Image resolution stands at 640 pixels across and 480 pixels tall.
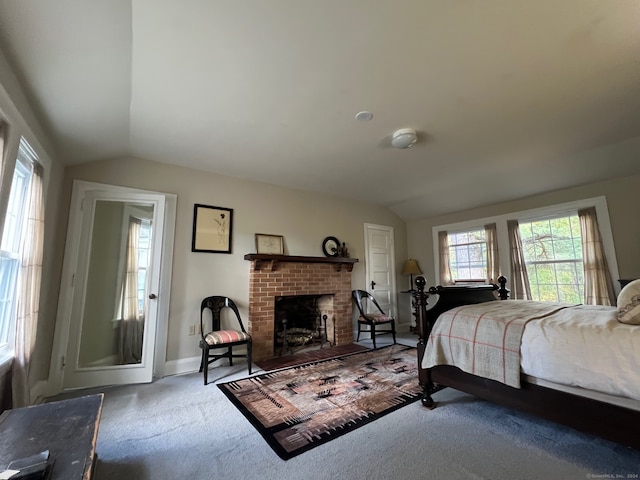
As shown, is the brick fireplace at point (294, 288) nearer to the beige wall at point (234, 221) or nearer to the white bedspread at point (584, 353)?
the beige wall at point (234, 221)

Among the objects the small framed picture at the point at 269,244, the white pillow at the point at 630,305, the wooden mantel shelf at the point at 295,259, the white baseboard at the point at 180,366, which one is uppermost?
the small framed picture at the point at 269,244

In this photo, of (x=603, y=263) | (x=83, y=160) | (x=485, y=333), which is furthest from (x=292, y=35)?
(x=603, y=263)

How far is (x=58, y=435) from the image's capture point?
3.98ft

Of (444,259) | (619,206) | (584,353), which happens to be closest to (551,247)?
(619,206)

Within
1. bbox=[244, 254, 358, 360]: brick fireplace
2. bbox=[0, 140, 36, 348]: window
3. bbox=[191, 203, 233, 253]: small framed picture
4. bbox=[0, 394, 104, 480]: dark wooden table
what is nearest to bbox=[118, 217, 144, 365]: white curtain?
bbox=[191, 203, 233, 253]: small framed picture

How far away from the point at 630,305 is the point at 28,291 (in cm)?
392

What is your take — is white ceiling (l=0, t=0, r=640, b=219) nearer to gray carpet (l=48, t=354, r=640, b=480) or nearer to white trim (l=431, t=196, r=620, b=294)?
white trim (l=431, t=196, r=620, b=294)

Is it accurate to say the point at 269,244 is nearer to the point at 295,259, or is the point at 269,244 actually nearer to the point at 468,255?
the point at 295,259

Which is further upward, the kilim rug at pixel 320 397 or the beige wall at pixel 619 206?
the beige wall at pixel 619 206

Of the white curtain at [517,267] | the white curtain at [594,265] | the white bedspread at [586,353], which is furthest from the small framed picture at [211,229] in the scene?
the white curtain at [594,265]

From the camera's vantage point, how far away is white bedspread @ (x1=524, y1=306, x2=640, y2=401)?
139 centimetres

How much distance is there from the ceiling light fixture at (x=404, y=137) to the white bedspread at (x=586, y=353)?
183cm

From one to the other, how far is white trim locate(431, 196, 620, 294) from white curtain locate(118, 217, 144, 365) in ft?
15.7

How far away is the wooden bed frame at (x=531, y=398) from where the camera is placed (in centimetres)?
143
